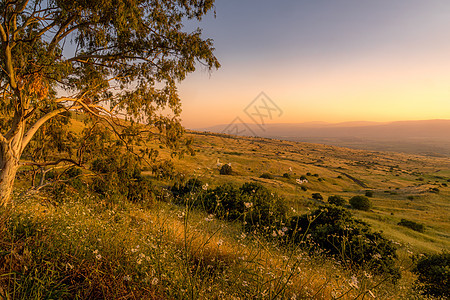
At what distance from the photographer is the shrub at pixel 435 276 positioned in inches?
320

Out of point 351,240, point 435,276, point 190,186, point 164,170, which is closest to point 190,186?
point 190,186

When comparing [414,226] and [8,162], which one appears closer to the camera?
[8,162]

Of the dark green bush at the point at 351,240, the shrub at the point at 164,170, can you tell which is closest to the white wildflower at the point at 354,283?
the dark green bush at the point at 351,240

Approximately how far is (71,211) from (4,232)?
268cm

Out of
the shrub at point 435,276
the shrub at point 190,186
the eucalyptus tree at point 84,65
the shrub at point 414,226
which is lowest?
the shrub at point 414,226

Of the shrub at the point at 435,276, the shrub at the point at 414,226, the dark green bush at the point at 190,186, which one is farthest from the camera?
the shrub at the point at 414,226

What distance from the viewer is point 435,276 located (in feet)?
27.9

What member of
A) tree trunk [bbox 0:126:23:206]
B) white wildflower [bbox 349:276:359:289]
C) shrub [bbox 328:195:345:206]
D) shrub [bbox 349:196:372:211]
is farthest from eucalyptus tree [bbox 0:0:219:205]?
shrub [bbox 349:196:372:211]

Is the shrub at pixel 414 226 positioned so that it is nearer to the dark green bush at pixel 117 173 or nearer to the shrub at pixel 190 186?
the shrub at pixel 190 186

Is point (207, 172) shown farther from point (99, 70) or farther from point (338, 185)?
point (338, 185)

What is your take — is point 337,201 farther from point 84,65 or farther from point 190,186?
point 84,65

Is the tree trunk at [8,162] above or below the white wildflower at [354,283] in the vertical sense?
above

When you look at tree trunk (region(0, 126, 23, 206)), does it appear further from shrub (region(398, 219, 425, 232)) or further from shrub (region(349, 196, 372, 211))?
shrub (region(349, 196, 372, 211))

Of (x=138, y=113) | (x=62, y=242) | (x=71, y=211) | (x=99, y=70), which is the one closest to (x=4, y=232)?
(x=62, y=242)
